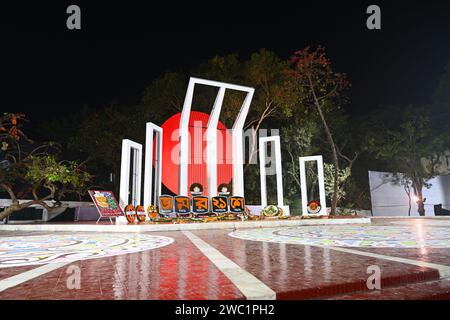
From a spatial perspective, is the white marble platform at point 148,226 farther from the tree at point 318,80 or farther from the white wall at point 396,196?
the white wall at point 396,196

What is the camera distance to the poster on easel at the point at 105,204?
11312 mm

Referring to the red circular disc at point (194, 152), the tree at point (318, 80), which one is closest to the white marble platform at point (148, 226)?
the red circular disc at point (194, 152)

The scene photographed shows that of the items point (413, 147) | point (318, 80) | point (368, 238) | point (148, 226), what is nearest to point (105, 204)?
point (148, 226)

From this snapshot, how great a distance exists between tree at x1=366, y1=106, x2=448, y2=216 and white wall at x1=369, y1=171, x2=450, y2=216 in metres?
0.92

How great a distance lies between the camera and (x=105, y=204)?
11.7 metres

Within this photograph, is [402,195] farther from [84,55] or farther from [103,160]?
[84,55]

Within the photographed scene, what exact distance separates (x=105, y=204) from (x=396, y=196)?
23580 mm

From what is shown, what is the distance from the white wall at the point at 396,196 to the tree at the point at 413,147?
92 cm

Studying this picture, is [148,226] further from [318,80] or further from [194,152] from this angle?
[318,80]

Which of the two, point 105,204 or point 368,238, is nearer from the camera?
point 368,238

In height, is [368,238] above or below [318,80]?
below

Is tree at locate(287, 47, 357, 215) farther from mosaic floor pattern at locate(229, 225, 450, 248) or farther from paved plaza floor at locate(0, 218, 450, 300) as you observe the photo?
paved plaza floor at locate(0, 218, 450, 300)

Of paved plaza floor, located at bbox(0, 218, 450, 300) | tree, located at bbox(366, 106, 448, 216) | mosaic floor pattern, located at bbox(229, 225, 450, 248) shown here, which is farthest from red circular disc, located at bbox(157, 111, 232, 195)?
tree, located at bbox(366, 106, 448, 216)

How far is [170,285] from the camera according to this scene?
3105 millimetres
